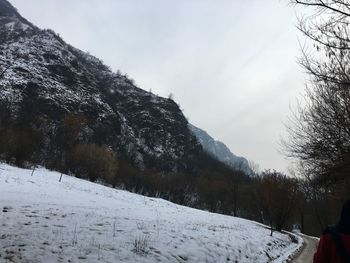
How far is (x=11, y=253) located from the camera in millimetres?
8672

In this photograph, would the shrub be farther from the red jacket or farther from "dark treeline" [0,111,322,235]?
the red jacket

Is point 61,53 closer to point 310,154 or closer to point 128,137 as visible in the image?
point 128,137

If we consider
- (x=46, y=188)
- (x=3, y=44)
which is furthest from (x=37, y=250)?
(x=46, y=188)

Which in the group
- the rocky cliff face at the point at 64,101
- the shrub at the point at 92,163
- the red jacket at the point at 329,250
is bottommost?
the red jacket at the point at 329,250

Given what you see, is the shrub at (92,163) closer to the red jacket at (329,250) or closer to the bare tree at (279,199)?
the bare tree at (279,199)

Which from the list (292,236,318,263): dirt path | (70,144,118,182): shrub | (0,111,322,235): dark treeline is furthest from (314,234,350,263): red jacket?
(70,144,118,182): shrub

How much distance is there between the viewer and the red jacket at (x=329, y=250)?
4.04 m

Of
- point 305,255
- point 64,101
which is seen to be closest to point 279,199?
point 305,255

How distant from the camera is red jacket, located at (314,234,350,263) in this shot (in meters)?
4.04

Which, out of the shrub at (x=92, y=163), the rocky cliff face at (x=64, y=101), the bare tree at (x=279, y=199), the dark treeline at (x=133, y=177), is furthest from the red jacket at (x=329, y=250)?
the rocky cliff face at (x=64, y=101)

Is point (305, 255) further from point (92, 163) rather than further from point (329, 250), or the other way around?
point (92, 163)

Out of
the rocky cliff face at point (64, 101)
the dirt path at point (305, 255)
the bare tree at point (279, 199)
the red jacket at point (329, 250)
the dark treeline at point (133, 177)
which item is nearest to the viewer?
the red jacket at point (329, 250)

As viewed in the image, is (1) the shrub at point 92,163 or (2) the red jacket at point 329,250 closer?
(2) the red jacket at point 329,250

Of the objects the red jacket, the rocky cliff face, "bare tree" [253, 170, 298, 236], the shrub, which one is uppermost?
the rocky cliff face
